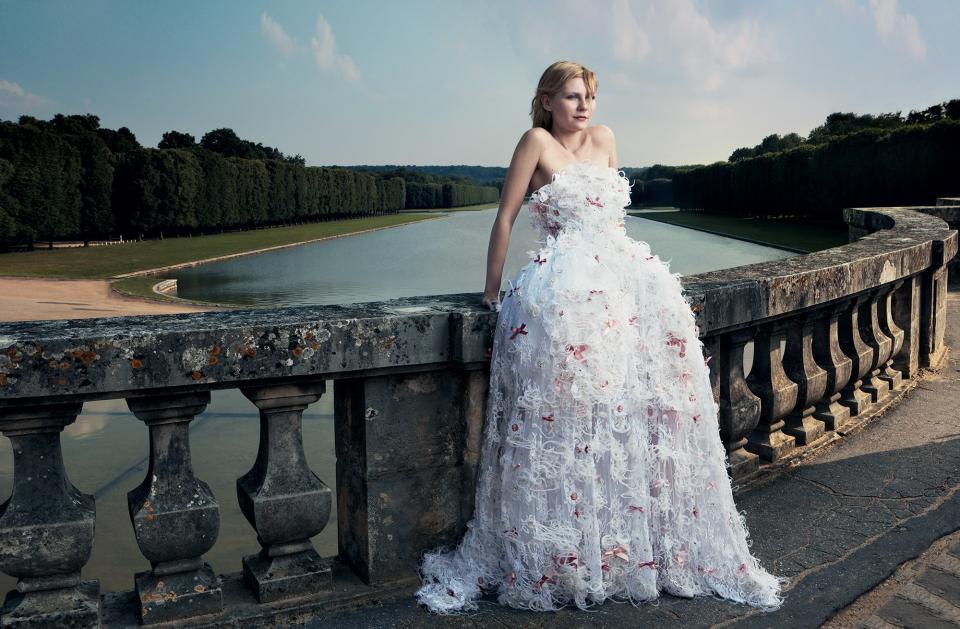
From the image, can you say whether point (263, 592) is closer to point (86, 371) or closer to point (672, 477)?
point (86, 371)

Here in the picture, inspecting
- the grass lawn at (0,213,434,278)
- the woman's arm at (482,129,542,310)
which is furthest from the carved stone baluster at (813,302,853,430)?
the grass lawn at (0,213,434,278)

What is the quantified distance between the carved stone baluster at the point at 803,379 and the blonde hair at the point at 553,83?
172 centimetres

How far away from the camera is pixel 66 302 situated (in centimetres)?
2117

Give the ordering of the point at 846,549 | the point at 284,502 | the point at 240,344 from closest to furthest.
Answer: the point at 240,344
the point at 284,502
the point at 846,549

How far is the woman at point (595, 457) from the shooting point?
2789mm

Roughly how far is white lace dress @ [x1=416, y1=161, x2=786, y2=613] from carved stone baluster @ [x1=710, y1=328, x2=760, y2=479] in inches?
31.3

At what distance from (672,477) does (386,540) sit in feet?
3.09

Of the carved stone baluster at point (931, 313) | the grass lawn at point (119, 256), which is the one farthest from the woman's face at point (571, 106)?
the grass lawn at point (119, 256)

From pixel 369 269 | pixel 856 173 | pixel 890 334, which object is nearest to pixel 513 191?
pixel 890 334

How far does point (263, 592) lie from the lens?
2682 millimetres

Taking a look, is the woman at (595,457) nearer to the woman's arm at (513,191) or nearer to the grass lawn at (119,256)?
the woman's arm at (513,191)

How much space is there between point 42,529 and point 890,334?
4891mm

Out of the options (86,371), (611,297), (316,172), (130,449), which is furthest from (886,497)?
(316,172)

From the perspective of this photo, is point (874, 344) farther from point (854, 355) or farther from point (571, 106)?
point (571, 106)
